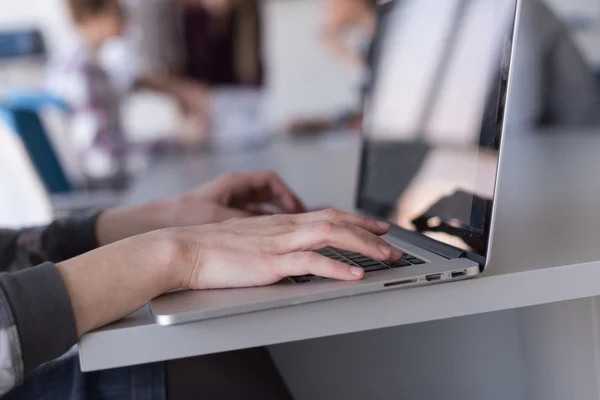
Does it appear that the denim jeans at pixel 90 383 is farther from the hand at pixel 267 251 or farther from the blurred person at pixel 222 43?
the blurred person at pixel 222 43

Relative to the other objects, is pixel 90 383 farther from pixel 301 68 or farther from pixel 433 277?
pixel 301 68

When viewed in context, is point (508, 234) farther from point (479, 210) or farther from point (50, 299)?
point (50, 299)

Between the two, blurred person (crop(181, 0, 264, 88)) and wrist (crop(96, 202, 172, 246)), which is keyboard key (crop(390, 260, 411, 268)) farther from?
blurred person (crop(181, 0, 264, 88))

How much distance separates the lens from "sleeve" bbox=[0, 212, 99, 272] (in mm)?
938

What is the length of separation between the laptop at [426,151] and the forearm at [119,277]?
0.02 meters

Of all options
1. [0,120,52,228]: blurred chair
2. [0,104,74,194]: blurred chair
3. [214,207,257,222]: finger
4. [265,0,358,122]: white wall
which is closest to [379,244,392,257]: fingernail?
[214,207,257,222]: finger

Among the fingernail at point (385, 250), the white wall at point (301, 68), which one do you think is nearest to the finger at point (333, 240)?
the fingernail at point (385, 250)

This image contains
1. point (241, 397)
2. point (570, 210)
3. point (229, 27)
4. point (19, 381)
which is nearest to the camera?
point (19, 381)

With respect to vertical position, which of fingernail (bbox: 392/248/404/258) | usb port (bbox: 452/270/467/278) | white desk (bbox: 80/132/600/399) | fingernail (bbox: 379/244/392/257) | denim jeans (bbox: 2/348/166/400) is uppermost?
fingernail (bbox: 379/244/392/257)

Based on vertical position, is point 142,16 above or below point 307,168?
above

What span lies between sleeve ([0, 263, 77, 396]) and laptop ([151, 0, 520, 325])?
0.07 metres

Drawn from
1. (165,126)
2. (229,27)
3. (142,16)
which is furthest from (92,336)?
(165,126)

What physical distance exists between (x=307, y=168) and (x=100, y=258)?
118 cm

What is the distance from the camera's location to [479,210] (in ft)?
2.15
